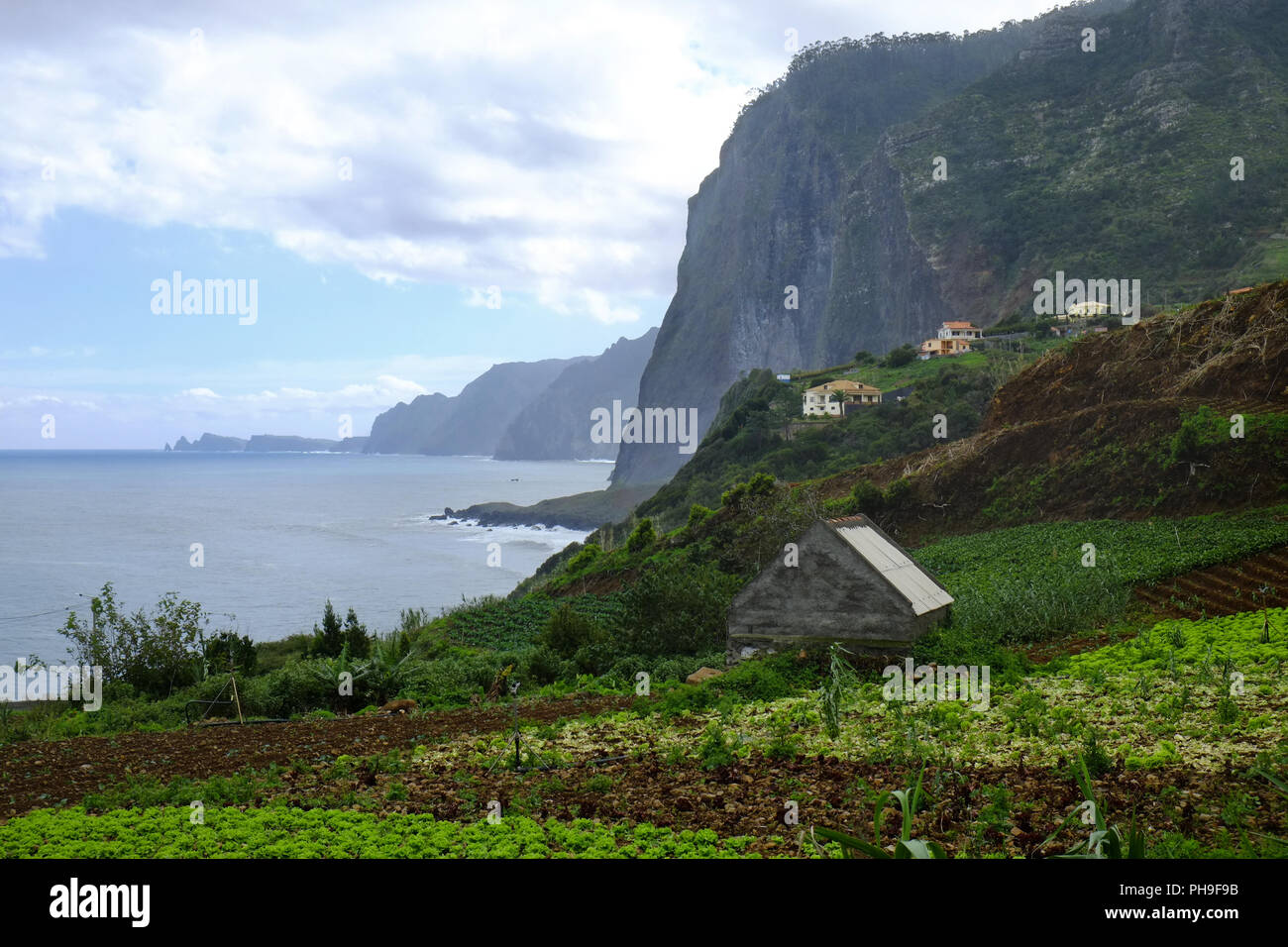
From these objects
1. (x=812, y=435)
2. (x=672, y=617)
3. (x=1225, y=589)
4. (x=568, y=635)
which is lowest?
(x=568, y=635)

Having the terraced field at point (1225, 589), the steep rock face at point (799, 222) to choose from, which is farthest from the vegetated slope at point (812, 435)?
the steep rock face at point (799, 222)

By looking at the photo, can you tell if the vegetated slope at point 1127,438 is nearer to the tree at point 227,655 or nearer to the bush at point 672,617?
the bush at point 672,617

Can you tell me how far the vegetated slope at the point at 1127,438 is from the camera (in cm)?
2842

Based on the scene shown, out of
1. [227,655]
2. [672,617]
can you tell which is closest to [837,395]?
[672,617]

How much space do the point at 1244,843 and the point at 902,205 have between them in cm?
11451

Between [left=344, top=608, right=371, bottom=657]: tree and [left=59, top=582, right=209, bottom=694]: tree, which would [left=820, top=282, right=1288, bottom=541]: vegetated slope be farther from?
[left=59, top=582, right=209, bottom=694]: tree

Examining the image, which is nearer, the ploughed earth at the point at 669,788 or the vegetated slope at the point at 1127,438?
the ploughed earth at the point at 669,788

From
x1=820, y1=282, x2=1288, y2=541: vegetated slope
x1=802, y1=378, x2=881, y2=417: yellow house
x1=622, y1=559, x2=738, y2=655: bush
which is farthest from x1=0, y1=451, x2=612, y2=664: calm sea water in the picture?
x1=820, y1=282, x2=1288, y2=541: vegetated slope

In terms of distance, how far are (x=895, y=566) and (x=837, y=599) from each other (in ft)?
4.31

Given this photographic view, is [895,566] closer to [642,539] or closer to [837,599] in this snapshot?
[837,599]

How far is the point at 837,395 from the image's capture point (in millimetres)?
68312

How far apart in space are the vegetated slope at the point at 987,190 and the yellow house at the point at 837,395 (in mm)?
22664
